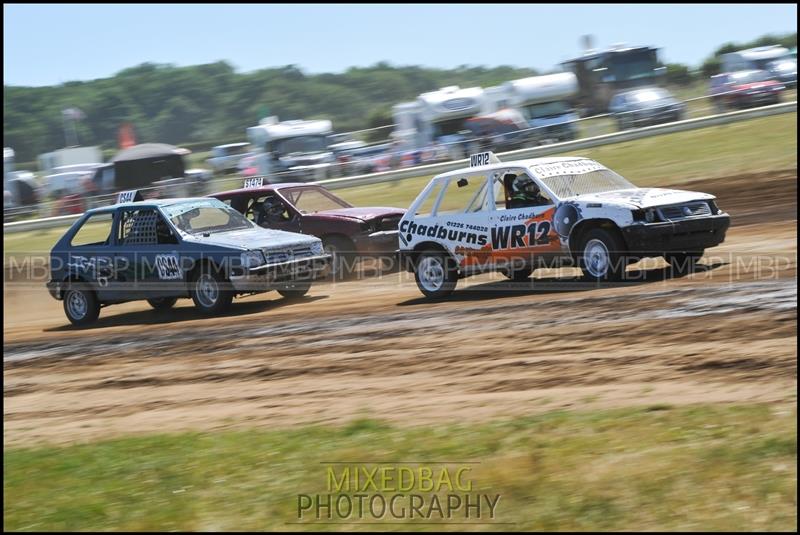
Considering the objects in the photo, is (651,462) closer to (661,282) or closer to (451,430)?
(451,430)

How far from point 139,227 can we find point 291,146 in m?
20.4

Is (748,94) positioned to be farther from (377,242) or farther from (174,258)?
(174,258)

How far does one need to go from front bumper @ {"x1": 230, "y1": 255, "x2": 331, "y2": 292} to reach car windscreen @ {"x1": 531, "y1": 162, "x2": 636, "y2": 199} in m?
3.26

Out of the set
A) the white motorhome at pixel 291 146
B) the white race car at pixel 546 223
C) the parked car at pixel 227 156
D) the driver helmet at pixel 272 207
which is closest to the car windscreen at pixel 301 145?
the white motorhome at pixel 291 146

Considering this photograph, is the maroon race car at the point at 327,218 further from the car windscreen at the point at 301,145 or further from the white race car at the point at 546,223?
the car windscreen at the point at 301,145

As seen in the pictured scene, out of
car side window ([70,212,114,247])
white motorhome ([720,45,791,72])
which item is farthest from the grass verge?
white motorhome ([720,45,791,72])

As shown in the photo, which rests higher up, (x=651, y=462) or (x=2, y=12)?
(x=2, y=12)

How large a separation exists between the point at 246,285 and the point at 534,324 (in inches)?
178

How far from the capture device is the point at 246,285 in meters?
13.0

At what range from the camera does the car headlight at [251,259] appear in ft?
42.6

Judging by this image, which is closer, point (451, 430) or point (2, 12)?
point (451, 430)

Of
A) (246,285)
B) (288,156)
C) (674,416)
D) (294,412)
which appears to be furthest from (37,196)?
(674,416)

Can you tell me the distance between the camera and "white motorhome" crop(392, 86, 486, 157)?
33188 mm

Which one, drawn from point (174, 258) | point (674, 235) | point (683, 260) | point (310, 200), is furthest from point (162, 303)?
point (674, 235)
